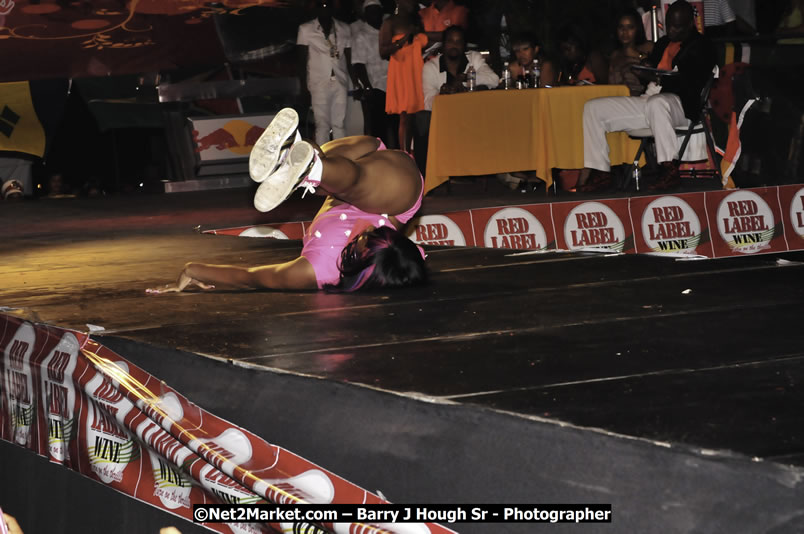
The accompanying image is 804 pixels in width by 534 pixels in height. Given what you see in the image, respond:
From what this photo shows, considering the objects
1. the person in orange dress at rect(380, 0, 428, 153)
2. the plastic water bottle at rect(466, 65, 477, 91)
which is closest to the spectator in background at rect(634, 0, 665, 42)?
the plastic water bottle at rect(466, 65, 477, 91)

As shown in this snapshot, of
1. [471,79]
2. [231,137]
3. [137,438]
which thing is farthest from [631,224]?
[231,137]

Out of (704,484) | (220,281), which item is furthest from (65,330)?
(704,484)

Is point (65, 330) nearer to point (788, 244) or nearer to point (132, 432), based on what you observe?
point (132, 432)

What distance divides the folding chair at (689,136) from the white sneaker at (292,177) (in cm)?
416

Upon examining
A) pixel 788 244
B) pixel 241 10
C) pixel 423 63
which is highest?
pixel 241 10

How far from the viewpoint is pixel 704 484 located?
136 cm

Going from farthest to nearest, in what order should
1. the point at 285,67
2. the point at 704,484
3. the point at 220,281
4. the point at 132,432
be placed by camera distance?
the point at 285,67, the point at 220,281, the point at 132,432, the point at 704,484

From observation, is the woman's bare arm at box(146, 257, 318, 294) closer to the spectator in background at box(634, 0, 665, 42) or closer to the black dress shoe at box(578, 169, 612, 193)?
the black dress shoe at box(578, 169, 612, 193)

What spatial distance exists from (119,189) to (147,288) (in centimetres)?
696

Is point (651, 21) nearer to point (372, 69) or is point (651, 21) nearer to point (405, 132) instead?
point (405, 132)

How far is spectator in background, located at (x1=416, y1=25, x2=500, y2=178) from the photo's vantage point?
Answer: 7695 millimetres

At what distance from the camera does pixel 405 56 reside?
7961mm

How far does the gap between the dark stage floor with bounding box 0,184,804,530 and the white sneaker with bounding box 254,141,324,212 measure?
338 mm

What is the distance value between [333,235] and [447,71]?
4.61 m
